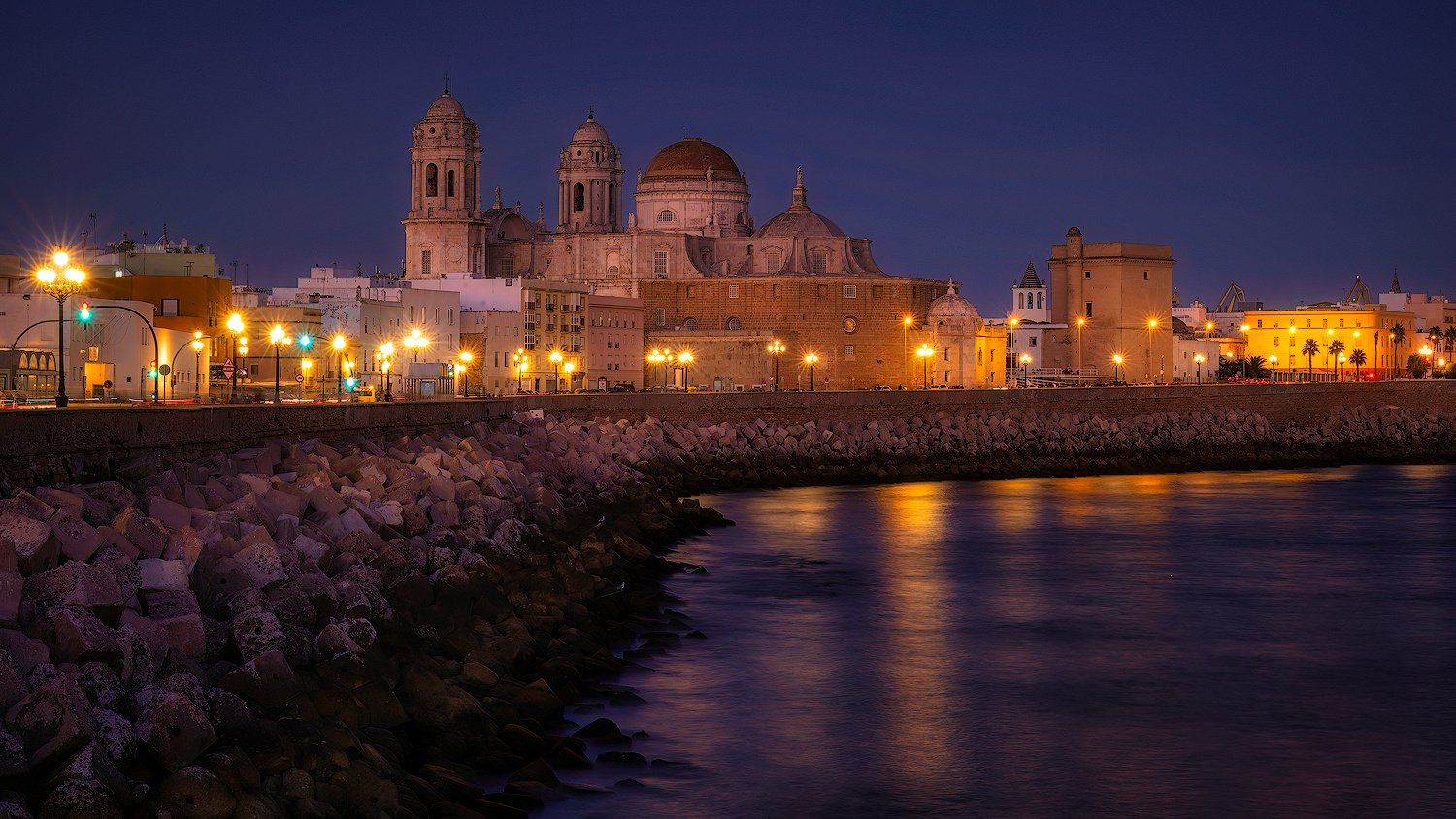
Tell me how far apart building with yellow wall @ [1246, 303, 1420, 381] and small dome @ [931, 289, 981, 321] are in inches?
1374

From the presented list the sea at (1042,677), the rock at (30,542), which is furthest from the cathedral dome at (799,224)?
the rock at (30,542)

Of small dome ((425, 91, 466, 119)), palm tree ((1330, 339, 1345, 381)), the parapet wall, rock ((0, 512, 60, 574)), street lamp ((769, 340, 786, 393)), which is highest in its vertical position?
small dome ((425, 91, 466, 119))

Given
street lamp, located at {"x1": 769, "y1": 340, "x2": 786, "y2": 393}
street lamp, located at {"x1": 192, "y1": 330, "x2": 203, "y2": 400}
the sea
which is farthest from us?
street lamp, located at {"x1": 769, "y1": 340, "x2": 786, "y2": 393}

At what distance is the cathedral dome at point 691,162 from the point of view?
85.1 meters

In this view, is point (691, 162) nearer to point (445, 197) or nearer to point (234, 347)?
point (445, 197)

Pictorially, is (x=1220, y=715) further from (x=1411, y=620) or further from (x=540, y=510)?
(x=540, y=510)

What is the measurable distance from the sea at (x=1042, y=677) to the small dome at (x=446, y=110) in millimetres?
48661

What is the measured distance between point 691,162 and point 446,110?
53.9 feet

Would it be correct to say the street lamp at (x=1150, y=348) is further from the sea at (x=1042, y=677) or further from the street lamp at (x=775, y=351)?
the sea at (x=1042, y=677)

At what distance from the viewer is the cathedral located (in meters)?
75.8

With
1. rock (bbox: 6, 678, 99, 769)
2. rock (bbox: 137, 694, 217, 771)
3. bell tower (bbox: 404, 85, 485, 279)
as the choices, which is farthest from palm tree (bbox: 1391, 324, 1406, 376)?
rock (bbox: 6, 678, 99, 769)

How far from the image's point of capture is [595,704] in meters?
14.2

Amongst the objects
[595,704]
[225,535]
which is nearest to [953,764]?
[595,704]

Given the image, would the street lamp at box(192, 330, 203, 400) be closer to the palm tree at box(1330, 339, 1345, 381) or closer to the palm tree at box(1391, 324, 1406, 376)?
the palm tree at box(1330, 339, 1345, 381)
